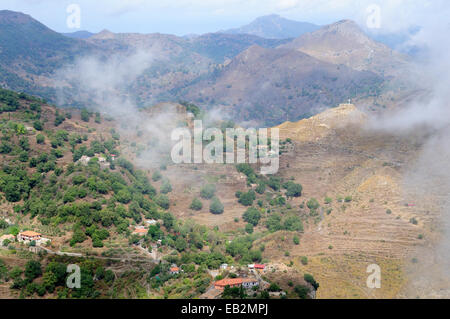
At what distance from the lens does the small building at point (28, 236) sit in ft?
135

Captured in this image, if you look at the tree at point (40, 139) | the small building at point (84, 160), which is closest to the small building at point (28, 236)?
the small building at point (84, 160)

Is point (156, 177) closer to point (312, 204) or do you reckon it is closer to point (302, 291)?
→ point (312, 204)

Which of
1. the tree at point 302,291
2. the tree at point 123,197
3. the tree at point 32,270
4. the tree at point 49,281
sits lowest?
the tree at point 302,291

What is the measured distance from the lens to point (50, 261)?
126ft

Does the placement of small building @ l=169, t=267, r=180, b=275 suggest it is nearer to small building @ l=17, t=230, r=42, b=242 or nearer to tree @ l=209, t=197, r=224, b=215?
small building @ l=17, t=230, r=42, b=242

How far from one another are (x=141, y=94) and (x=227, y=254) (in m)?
149

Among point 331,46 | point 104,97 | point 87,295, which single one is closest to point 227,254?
point 87,295

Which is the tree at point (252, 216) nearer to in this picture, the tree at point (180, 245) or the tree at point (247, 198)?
the tree at point (247, 198)

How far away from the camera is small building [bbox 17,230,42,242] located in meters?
41.1

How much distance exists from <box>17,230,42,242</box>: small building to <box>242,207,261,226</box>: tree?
82.7 ft

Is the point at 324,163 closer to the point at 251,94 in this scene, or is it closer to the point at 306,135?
the point at 306,135

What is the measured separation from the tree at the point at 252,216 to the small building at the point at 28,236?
2522cm

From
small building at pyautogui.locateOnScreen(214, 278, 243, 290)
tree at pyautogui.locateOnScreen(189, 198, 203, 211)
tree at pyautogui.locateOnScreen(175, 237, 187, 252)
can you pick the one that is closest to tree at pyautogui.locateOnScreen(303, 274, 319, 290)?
small building at pyautogui.locateOnScreen(214, 278, 243, 290)

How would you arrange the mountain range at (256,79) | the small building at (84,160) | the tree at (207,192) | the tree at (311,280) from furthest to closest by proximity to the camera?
the mountain range at (256,79) → the tree at (207,192) → the small building at (84,160) → the tree at (311,280)
